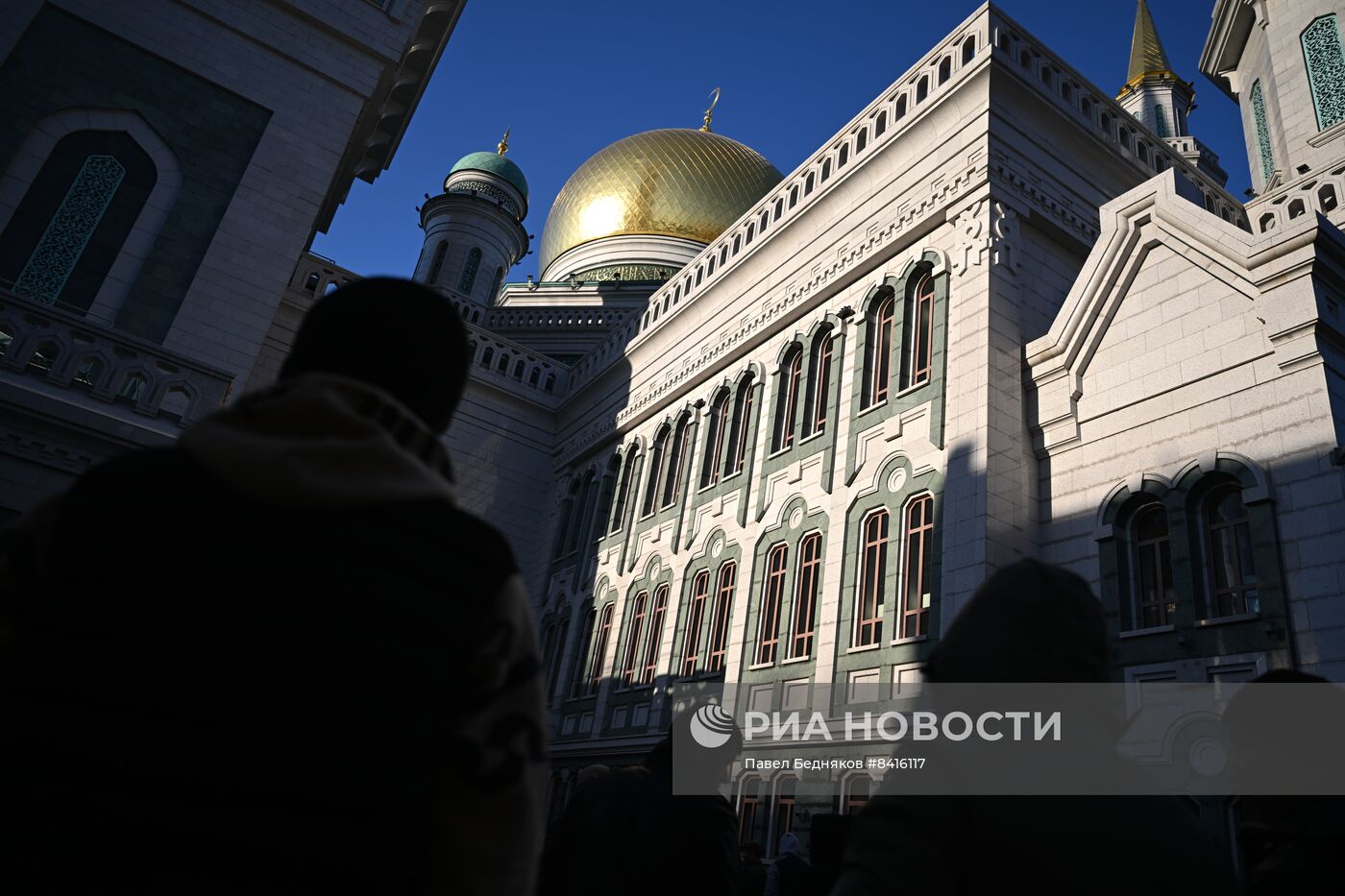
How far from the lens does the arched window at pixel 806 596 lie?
13.3m

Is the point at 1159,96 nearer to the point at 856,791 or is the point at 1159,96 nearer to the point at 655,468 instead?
the point at 655,468

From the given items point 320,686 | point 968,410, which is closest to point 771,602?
point 968,410

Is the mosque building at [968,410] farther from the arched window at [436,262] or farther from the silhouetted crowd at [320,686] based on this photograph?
the arched window at [436,262]

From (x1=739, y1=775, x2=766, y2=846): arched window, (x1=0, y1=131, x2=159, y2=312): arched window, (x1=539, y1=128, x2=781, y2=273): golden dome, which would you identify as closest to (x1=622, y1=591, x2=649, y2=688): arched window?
(x1=739, y1=775, x2=766, y2=846): arched window

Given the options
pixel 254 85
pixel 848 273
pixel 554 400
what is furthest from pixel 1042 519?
pixel 554 400

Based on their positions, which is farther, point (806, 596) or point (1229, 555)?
point (806, 596)

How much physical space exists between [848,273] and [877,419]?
3.14 m

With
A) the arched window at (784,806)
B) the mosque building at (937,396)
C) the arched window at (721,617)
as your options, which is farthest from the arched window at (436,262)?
the arched window at (784,806)

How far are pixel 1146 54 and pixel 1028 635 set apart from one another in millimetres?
39329

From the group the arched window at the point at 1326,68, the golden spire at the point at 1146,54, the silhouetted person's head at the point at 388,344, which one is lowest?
the silhouetted person's head at the point at 388,344

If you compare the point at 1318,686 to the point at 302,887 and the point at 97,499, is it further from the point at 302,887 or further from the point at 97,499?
the point at 97,499

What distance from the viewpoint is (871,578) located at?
1248 centimetres

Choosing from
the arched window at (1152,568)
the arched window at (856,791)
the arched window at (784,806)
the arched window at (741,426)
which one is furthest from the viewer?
the arched window at (741,426)

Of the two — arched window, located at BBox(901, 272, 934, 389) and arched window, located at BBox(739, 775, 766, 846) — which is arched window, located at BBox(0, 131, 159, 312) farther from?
arched window, located at BBox(901, 272, 934, 389)
